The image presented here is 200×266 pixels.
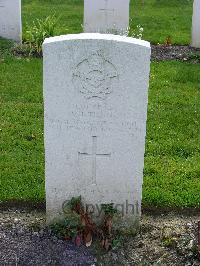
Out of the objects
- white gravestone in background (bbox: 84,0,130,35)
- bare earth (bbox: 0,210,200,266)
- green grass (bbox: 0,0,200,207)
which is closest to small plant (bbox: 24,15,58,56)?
green grass (bbox: 0,0,200,207)

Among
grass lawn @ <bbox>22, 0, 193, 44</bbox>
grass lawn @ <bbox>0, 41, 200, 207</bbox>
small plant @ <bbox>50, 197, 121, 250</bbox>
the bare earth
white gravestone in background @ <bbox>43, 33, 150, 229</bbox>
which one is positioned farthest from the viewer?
grass lawn @ <bbox>22, 0, 193, 44</bbox>

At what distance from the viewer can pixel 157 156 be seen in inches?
247

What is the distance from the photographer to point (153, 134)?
6773mm

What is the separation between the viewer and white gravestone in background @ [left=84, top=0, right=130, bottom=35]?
35.1 ft

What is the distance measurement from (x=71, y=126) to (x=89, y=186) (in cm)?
57

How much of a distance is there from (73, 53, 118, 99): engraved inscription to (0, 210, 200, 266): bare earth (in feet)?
4.10

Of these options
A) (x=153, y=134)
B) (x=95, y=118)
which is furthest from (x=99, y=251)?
(x=153, y=134)

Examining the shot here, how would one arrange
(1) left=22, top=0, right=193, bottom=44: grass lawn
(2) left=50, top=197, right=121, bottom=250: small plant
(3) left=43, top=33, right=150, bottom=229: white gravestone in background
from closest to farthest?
1. (3) left=43, top=33, right=150, bottom=229: white gravestone in background
2. (2) left=50, top=197, right=121, bottom=250: small plant
3. (1) left=22, top=0, right=193, bottom=44: grass lawn

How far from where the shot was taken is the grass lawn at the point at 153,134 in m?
5.57

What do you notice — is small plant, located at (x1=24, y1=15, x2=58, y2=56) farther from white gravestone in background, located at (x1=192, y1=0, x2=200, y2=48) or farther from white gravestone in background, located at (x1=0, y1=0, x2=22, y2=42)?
white gravestone in background, located at (x1=192, y1=0, x2=200, y2=48)

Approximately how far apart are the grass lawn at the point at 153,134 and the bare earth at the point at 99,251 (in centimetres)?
44

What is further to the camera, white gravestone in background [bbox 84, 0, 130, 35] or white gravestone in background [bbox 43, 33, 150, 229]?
white gravestone in background [bbox 84, 0, 130, 35]

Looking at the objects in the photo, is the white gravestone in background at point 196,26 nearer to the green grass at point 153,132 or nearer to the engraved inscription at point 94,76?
the green grass at point 153,132

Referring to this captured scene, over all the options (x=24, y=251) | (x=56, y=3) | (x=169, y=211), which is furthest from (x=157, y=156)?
(x=56, y=3)
